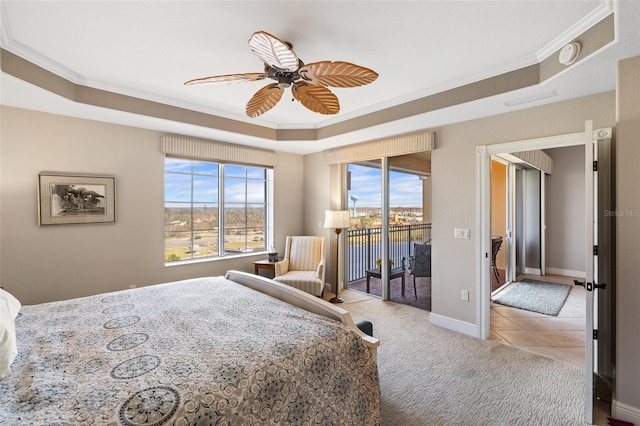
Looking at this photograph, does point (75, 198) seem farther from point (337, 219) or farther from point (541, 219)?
point (541, 219)

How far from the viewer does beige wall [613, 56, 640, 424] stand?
1840 millimetres

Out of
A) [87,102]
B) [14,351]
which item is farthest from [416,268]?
[87,102]

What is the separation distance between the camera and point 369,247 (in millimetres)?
5168

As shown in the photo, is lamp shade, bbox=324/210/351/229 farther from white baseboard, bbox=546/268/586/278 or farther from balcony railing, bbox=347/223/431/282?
white baseboard, bbox=546/268/586/278

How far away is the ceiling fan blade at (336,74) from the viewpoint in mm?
1796

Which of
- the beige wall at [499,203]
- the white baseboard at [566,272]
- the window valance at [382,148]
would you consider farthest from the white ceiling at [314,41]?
the white baseboard at [566,272]

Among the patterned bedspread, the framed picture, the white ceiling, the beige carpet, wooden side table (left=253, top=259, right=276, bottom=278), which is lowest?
the beige carpet

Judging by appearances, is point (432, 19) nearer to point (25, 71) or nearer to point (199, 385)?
point (199, 385)

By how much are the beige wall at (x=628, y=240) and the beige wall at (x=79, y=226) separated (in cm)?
433

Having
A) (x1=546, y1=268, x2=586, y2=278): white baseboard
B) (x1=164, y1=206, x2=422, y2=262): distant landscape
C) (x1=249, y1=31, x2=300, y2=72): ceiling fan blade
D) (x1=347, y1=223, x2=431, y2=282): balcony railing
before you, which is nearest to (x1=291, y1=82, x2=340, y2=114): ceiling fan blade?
(x1=249, y1=31, x2=300, y2=72): ceiling fan blade

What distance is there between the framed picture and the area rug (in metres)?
5.44

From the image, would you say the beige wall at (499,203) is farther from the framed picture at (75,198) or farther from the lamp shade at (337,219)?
the framed picture at (75,198)

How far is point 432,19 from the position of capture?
Result: 1896mm

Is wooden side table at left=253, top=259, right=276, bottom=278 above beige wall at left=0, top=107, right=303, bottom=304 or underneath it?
underneath
